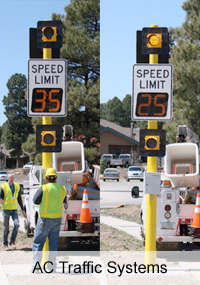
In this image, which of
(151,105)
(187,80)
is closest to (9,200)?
(151,105)

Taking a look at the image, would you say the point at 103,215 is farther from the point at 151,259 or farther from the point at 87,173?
the point at 151,259

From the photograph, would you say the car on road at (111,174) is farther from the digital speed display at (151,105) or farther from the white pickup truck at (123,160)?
the digital speed display at (151,105)

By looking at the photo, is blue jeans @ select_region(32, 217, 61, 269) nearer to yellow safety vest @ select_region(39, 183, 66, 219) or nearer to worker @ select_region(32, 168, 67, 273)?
worker @ select_region(32, 168, 67, 273)

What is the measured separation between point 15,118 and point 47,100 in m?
51.0

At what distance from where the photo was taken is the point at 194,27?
26094 millimetres

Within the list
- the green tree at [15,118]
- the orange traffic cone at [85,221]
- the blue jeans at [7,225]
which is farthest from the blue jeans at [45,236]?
the green tree at [15,118]

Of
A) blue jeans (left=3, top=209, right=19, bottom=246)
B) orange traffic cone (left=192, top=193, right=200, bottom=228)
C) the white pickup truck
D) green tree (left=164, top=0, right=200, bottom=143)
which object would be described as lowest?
blue jeans (left=3, top=209, right=19, bottom=246)

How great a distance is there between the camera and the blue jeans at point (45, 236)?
769 centimetres

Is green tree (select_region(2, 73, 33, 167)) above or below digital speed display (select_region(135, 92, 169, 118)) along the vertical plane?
above

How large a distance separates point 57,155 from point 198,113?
1431 centimetres

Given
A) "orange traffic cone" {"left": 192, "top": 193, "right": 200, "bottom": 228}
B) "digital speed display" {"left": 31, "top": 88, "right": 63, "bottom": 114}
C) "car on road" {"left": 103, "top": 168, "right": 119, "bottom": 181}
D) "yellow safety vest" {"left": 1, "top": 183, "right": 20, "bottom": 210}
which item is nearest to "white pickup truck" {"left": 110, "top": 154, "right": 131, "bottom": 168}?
"car on road" {"left": 103, "top": 168, "right": 119, "bottom": 181}

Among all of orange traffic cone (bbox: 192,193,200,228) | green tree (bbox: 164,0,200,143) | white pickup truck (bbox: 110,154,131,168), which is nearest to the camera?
orange traffic cone (bbox: 192,193,200,228)

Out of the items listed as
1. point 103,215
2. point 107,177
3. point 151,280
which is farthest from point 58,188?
point 107,177

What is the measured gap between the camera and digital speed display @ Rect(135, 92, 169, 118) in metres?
7.73
